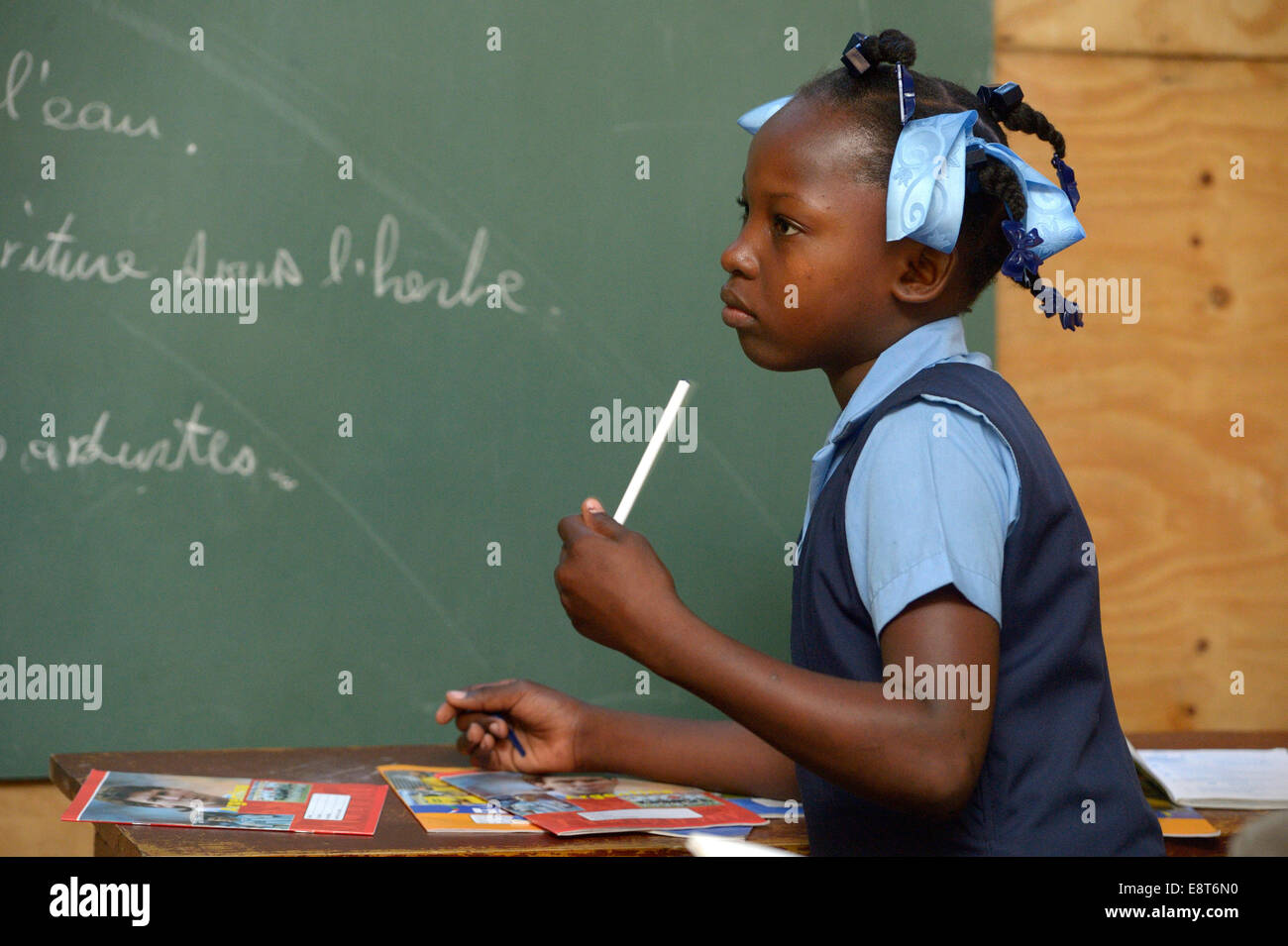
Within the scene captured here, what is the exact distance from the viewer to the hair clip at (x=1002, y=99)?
1193 millimetres

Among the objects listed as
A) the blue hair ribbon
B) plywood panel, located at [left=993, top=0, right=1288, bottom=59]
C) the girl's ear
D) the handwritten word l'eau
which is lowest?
the girl's ear

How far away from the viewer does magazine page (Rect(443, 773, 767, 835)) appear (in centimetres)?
126

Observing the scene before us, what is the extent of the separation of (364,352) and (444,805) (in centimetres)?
80

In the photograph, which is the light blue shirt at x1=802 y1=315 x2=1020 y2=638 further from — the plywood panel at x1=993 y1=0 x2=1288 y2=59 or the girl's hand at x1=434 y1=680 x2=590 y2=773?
the plywood panel at x1=993 y1=0 x2=1288 y2=59

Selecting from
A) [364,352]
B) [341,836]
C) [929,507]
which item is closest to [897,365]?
[929,507]

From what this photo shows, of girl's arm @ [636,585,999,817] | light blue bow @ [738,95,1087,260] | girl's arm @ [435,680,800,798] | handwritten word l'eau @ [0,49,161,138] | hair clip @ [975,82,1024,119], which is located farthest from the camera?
handwritten word l'eau @ [0,49,161,138]

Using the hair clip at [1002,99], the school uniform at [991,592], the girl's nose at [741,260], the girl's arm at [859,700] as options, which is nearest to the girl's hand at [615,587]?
the girl's arm at [859,700]

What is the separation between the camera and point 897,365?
1134 millimetres

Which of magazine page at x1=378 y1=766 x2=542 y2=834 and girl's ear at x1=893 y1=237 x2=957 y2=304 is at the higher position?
girl's ear at x1=893 y1=237 x2=957 y2=304

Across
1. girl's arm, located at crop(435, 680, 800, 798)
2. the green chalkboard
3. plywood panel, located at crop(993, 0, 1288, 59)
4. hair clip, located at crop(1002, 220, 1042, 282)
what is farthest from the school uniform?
plywood panel, located at crop(993, 0, 1288, 59)

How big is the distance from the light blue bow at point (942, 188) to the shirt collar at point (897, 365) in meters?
0.08

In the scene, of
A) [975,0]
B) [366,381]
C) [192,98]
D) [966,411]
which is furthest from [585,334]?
[966,411]

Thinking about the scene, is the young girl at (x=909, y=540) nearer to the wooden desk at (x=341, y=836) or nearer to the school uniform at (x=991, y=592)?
the school uniform at (x=991, y=592)

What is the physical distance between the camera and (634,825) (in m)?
1.26
